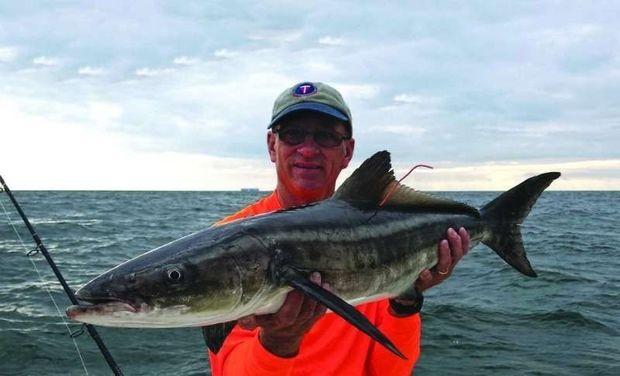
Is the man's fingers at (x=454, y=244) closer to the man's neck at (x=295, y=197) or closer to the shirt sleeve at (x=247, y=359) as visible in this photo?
the man's neck at (x=295, y=197)

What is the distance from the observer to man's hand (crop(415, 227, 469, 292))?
3969mm

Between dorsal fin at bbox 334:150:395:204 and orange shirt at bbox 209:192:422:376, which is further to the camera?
orange shirt at bbox 209:192:422:376

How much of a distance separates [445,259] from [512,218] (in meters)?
1.00

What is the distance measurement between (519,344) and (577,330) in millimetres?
1602

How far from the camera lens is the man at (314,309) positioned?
3.30 meters

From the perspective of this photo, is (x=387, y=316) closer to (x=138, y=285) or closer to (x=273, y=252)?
(x=273, y=252)

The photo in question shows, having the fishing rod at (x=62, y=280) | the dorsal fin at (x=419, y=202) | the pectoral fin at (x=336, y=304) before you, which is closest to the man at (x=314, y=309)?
the pectoral fin at (x=336, y=304)

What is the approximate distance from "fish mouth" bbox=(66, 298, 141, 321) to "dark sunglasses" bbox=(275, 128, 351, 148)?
215 cm

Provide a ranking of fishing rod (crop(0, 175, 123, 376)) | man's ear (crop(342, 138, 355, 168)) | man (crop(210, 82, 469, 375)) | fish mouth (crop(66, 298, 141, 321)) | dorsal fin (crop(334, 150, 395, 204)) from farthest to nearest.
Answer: fishing rod (crop(0, 175, 123, 376)) → man's ear (crop(342, 138, 355, 168)) → dorsal fin (crop(334, 150, 395, 204)) → man (crop(210, 82, 469, 375)) → fish mouth (crop(66, 298, 141, 321))

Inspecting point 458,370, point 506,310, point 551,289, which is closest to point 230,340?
point 458,370

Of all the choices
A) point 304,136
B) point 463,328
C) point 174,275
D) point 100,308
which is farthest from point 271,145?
point 463,328

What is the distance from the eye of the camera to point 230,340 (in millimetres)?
3994

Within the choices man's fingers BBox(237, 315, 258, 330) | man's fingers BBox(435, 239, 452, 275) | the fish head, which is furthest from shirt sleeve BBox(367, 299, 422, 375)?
the fish head

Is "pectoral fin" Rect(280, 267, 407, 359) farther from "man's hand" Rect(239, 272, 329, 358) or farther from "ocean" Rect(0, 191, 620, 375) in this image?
"ocean" Rect(0, 191, 620, 375)
